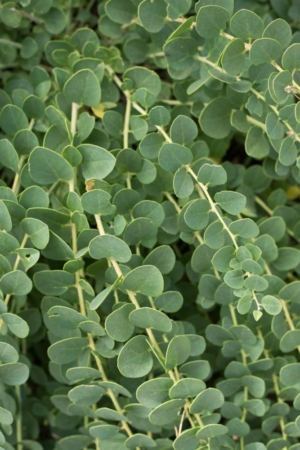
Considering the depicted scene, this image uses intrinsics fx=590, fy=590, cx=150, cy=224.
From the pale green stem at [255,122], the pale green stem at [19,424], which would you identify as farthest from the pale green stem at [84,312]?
the pale green stem at [255,122]

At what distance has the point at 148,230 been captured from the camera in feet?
2.64

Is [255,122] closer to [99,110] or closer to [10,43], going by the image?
[99,110]

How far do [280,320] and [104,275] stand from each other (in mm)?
260

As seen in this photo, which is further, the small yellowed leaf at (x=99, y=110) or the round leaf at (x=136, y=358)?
the small yellowed leaf at (x=99, y=110)

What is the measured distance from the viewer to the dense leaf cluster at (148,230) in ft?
2.39

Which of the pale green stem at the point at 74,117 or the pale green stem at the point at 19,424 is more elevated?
the pale green stem at the point at 74,117

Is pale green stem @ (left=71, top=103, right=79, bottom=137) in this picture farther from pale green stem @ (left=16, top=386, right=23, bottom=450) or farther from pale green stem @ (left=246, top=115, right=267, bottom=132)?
pale green stem @ (left=16, top=386, right=23, bottom=450)

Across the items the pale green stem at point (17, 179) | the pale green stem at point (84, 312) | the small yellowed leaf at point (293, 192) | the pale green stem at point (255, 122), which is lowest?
the pale green stem at point (84, 312)

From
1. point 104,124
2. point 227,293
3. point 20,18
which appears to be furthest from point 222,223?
point 20,18

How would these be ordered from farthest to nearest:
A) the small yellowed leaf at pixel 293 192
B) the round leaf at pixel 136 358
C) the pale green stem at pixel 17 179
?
the small yellowed leaf at pixel 293 192 → the pale green stem at pixel 17 179 → the round leaf at pixel 136 358

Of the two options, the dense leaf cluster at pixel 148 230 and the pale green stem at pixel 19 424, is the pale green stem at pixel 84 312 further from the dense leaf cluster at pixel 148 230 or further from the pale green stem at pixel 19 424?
the pale green stem at pixel 19 424

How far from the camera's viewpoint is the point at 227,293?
84 cm

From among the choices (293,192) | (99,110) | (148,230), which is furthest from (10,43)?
(293,192)

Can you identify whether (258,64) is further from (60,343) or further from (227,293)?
(60,343)
